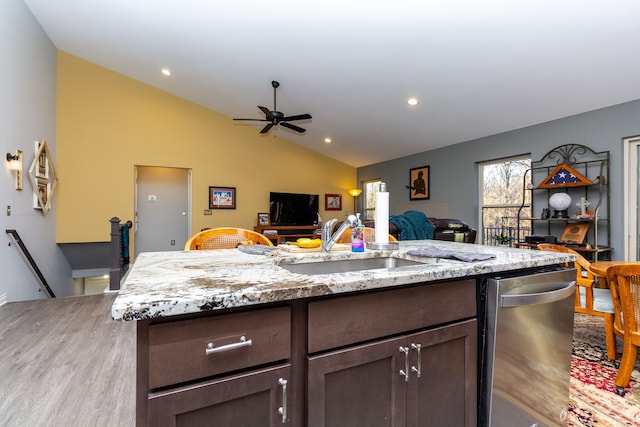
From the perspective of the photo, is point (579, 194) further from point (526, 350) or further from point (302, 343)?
point (302, 343)

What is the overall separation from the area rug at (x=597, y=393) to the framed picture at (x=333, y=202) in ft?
19.8

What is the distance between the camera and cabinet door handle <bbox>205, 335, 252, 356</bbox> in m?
0.75

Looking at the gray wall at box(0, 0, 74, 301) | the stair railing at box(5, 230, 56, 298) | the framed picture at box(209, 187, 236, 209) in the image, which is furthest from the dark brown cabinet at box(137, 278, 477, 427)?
the framed picture at box(209, 187, 236, 209)

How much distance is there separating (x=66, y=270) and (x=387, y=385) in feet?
24.1

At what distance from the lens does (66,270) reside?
6199 mm

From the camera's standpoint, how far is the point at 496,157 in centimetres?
519

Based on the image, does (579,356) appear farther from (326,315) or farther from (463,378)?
(326,315)

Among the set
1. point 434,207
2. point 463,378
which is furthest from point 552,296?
point 434,207

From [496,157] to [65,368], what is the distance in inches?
232

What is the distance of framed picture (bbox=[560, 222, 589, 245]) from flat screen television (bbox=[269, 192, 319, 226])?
4732 millimetres

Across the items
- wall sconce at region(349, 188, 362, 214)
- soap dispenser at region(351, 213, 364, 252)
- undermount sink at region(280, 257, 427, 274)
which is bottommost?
undermount sink at region(280, 257, 427, 274)

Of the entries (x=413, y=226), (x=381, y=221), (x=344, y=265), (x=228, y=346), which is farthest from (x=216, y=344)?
(x=413, y=226)

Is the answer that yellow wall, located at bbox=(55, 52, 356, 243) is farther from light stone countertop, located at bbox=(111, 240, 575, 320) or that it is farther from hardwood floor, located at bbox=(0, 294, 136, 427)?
light stone countertop, located at bbox=(111, 240, 575, 320)

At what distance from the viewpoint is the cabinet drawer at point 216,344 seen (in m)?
0.72
